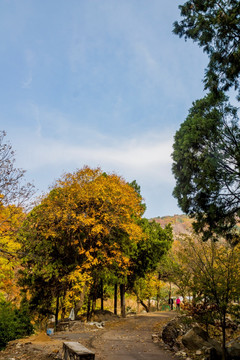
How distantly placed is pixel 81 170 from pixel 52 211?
3679 millimetres

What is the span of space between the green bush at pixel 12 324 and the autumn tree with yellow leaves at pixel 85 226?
3.34m

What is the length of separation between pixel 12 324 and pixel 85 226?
705 cm

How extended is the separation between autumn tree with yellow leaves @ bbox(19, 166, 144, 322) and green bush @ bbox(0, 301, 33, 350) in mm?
3341

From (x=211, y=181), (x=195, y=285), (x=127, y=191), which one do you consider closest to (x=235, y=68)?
(x=211, y=181)

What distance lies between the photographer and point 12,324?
1291 centimetres

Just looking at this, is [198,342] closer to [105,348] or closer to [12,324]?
[105,348]

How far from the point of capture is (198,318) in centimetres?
1085

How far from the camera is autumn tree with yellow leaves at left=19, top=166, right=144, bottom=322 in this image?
17.7 metres

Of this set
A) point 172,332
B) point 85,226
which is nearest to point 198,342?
point 172,332

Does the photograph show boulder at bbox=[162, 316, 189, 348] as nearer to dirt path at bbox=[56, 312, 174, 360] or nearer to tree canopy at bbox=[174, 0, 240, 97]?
dirt path at bbox=[56, 312, 174, 360]

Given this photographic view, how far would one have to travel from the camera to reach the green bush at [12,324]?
40.6 ft

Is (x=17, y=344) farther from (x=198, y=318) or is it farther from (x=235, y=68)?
(x=235, y=68)

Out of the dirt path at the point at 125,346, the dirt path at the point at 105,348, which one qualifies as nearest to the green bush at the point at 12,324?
the dirt path at the point at 105,348

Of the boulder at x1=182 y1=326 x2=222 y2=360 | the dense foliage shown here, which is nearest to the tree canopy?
the dense foliage
